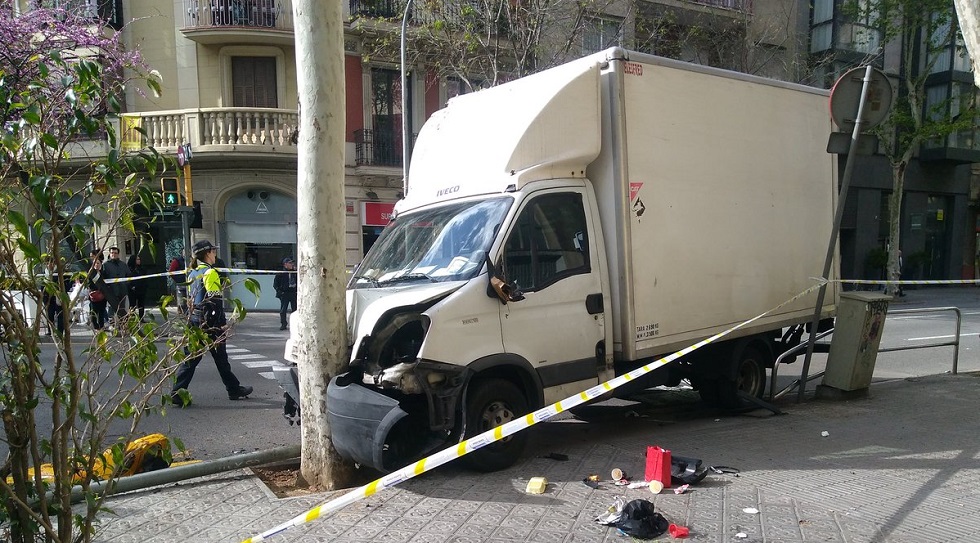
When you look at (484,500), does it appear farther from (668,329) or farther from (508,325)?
(668,329)

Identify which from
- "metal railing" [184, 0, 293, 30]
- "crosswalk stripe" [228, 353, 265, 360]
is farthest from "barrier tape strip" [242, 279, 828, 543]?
"metal railing" [184, 0, 293, 30]

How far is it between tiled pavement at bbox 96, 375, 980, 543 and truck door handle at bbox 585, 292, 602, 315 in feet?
3.72

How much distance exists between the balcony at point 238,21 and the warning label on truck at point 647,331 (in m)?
16.4

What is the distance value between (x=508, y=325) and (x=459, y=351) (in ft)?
1.68

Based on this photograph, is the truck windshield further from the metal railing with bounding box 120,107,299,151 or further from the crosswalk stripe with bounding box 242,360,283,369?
the metal railing with bounding box 120,107,299,151

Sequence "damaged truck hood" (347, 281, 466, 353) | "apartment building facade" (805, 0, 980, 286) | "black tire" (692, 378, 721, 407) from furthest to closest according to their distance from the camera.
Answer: "apartment building facade" (805, 0, 980, 286), "black tire" (692, 378, 721, 407), "damaged truck hood" (347, 281, 466, 353)

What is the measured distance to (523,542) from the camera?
3.75 metres

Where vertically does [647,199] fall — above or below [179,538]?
above

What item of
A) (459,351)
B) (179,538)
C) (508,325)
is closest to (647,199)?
(508,325)

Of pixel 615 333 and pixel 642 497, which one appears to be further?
pixel 615 333

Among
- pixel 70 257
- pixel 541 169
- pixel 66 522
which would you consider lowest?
pixel 66 522

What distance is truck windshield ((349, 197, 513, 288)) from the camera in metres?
5.13

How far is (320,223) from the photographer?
4789 millimetres

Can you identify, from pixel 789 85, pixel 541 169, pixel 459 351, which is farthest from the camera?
pixel 789 85
